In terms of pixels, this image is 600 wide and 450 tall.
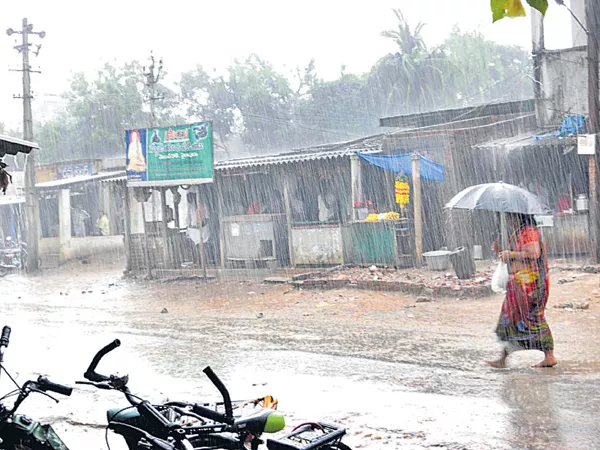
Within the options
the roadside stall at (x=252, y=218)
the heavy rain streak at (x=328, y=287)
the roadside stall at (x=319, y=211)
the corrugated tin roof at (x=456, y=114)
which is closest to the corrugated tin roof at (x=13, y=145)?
the heavy rain streak at (x=328, y=287)

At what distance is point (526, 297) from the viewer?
6574 mm

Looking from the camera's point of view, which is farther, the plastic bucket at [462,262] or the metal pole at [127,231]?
the metal pole at [127,231]

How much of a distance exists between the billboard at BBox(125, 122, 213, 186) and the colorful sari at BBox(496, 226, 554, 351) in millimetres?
11030

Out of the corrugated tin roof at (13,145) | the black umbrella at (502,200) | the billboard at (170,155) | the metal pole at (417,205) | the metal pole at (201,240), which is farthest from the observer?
the metal pole at (201,240)

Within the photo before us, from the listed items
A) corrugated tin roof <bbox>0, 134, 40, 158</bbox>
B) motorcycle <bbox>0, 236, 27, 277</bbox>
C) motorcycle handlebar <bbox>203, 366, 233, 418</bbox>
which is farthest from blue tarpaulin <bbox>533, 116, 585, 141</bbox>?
motorcycle <bbox>0, 236, 27, 277</bbox>

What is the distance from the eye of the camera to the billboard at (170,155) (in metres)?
16.8

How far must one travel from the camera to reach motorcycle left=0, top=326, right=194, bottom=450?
2.80 m

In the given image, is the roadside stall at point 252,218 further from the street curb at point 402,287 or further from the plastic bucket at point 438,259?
the plastic bucket at point 438,259

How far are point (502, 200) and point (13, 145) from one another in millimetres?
5008

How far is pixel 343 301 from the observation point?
12492 millimetres

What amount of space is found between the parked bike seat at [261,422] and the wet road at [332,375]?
95cm

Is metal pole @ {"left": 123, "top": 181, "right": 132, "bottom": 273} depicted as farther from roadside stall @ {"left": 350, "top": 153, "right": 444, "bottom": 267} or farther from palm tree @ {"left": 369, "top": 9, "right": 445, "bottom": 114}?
palm tree @ {"left": 369, "top": 9, "right": 445, "bottom": 114}

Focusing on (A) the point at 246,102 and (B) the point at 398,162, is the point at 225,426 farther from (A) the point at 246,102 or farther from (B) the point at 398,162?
(A) the point at 246,102

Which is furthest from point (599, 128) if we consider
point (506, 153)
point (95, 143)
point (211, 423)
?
point (95, 143)
